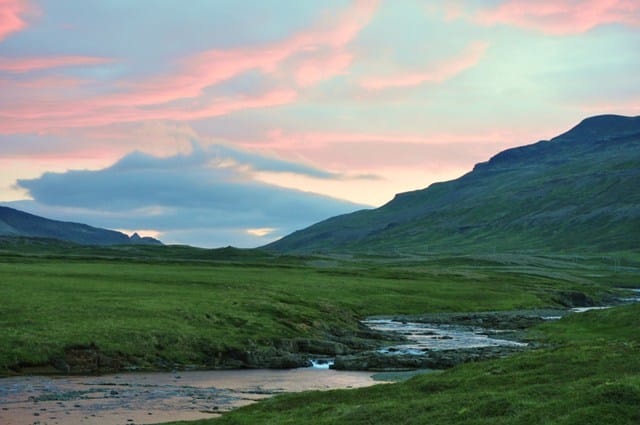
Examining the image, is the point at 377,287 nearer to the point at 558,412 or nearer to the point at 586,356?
the point at 586,356

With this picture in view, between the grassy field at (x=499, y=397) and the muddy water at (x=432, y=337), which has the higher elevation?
the grassy field at (x=499, y=397)

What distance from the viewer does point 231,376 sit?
71.0 metres

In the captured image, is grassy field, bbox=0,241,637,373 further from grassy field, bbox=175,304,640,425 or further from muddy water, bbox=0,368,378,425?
grassy field, bbox=175,304,640,425

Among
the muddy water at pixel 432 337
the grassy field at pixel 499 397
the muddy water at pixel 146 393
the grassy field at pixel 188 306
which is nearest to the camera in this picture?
the grassy field at pixel 499 397

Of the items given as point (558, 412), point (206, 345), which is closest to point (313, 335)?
point (206, 345)

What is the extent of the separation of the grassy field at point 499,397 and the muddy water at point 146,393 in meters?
6.54

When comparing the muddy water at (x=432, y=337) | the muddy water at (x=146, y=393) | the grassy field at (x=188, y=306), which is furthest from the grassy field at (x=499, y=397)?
the muddy water at (x=432, y=337)

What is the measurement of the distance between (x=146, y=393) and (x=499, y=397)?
1139 inches

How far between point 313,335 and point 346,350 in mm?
7628

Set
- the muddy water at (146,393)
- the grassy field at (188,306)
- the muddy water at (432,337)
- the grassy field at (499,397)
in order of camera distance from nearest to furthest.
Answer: the grassy field at (499,397), the muddy water at (146,393), the grassy field at (188,306), the muddy water at (432,337)

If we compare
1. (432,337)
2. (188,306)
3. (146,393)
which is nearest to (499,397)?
(146,393)

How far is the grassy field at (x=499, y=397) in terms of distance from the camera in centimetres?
3844

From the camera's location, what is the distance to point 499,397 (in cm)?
4269

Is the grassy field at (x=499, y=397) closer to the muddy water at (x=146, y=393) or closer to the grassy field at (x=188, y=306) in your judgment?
the muddy water at (x=146, y=393)
